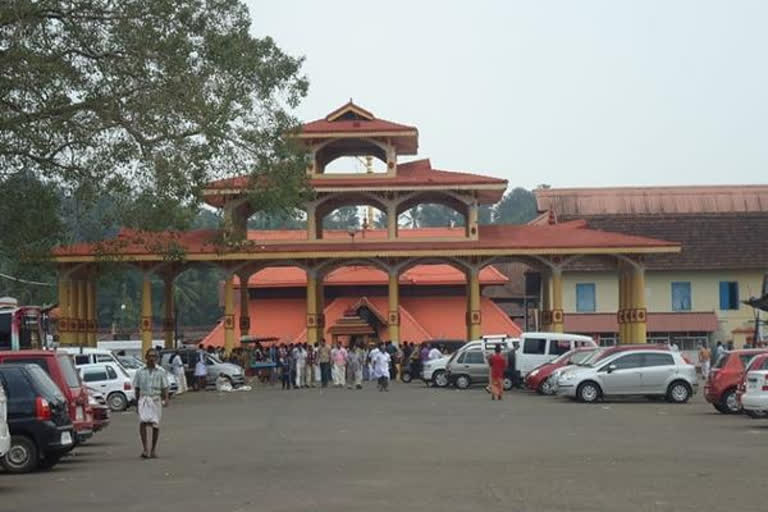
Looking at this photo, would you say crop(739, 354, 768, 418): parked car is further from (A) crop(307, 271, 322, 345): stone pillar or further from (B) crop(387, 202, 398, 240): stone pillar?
(B) crop(387, 202, 398, 240): stone pillar

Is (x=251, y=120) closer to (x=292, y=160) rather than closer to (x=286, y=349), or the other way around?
(x=292, y=160)

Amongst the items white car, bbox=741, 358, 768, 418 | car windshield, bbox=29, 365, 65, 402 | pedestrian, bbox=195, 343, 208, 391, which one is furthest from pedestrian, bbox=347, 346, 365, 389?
car windshield, bbox=29, 365, 65, 402

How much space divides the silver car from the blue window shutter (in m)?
35.1

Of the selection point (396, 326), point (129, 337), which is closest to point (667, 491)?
point (396, 326)

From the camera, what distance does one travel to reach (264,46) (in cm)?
3725

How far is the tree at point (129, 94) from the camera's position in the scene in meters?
28.4

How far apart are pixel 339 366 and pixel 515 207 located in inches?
4578

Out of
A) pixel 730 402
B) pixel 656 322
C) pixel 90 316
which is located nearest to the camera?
pixel 730 402

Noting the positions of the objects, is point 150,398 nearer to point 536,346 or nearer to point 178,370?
point 178,370

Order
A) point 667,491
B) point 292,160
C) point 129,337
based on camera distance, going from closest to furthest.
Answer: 1. point 667,491
2. point 292,160
3. point 129,337

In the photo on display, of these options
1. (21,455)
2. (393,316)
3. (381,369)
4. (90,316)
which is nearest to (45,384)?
(21,455)

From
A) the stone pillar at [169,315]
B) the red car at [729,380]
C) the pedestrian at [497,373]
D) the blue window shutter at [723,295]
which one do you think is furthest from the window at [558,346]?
the blue window shutter at [723,295]

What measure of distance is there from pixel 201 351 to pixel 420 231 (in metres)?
21.5

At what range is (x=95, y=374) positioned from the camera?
35.0m
